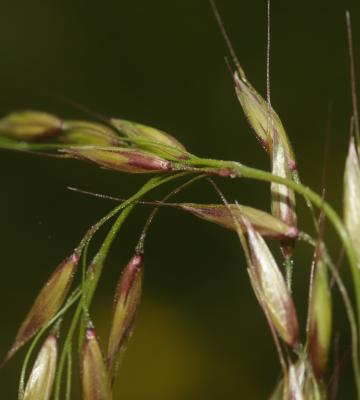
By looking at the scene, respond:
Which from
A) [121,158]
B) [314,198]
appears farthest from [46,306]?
[314,198]

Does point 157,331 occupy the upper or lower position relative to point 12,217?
lower

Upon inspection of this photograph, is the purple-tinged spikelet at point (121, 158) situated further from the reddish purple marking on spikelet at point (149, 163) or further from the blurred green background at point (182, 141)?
the blurred green background at point (182, 141)

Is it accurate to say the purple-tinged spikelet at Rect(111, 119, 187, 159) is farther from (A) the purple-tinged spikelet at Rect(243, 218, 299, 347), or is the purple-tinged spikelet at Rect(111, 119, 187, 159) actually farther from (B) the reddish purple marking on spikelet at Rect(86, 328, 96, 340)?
(B) the reddish purple marking on spikelet at Rect(86, 328, 96, 340)

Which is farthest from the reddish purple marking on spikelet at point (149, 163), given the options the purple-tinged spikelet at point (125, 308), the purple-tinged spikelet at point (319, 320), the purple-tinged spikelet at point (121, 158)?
the purple-tinged spikelet at point (319, 320)

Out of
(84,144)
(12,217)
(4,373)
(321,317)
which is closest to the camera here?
(321,317)

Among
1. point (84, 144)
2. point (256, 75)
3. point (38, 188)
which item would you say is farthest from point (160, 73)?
point (84, 144)

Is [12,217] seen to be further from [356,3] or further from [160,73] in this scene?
[356,3]
